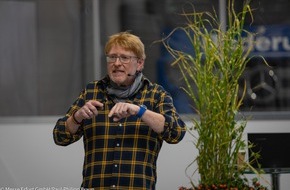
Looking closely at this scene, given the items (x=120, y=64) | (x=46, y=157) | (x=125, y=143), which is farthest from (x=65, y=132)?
(x=46, y=157)

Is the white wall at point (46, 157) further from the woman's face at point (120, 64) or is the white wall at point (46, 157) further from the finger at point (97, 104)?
the finger at point (97, 104)

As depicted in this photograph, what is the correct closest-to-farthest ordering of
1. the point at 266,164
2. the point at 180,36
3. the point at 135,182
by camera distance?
1. the point at 135,182
2. the point at 266,164
3. the point at 180,36

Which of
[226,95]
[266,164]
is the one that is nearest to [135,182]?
[226,95]

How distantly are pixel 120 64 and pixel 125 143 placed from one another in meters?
0.35

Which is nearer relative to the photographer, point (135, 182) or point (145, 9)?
point (135, 182)

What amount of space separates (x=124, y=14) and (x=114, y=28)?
149 mm

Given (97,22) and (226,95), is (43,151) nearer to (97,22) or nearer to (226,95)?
(97,22)

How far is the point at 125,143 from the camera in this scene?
3.33 meters

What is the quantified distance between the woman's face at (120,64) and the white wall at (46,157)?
306cm

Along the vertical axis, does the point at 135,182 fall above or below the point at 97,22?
below

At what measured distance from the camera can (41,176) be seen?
253 inches

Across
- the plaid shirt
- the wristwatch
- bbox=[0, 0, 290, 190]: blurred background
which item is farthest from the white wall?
the wristwatch

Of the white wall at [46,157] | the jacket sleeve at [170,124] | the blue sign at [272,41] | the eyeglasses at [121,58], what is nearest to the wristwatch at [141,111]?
the jacket sleeve at [170,124]

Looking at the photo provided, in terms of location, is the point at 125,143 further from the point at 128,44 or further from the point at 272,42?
the point at 272,42
